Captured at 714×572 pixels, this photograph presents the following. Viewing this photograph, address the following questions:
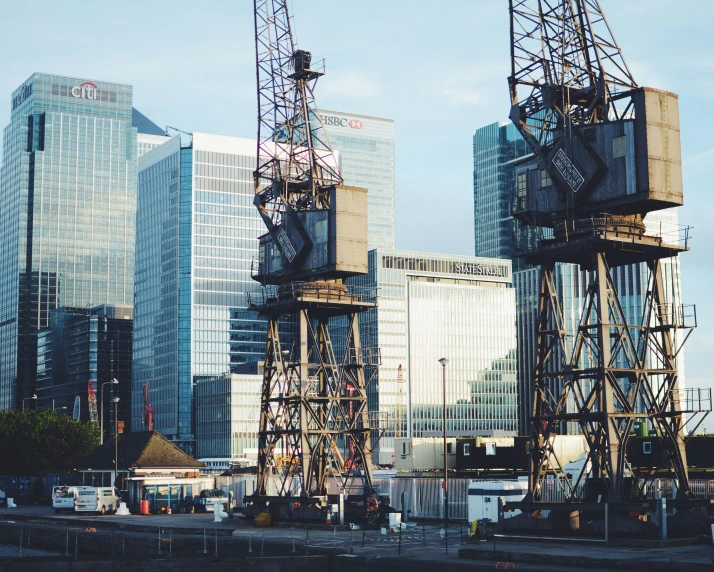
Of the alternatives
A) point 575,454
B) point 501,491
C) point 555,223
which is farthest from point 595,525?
point 575,454

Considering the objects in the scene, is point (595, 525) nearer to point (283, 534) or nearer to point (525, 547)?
point (525, 547)

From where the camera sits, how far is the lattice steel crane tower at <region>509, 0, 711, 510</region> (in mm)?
65812

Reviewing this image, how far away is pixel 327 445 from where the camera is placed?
9150 centimetres

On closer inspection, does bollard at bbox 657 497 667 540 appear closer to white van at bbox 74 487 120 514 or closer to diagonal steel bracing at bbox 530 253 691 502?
diagonal steel bracing at bbox 530 253 691 502

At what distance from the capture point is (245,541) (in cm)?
6662

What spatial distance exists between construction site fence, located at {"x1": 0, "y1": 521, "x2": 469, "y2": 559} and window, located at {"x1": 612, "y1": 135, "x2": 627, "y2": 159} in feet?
83.4

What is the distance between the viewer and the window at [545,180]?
70875 mm

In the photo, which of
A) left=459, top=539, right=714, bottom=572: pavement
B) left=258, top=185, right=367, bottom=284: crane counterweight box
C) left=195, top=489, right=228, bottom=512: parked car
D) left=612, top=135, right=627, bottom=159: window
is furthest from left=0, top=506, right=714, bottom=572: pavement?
left=612, top=135, right=627, bottom=159: window

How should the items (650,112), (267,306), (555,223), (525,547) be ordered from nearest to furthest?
1. (525,547)
2. (650,112)
3. (555,223)
4. (267,306)

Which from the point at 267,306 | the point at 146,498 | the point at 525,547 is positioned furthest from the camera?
the point at 146,498

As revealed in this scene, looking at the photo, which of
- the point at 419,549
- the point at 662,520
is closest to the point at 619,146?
the point at 662,520

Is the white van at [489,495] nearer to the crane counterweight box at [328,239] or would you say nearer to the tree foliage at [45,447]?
the crane counterweight box at [328,239]

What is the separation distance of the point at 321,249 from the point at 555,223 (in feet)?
73.2

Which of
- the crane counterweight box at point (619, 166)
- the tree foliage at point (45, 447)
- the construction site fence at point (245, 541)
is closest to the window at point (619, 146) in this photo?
the crane counterweight box at point (619, 166)
